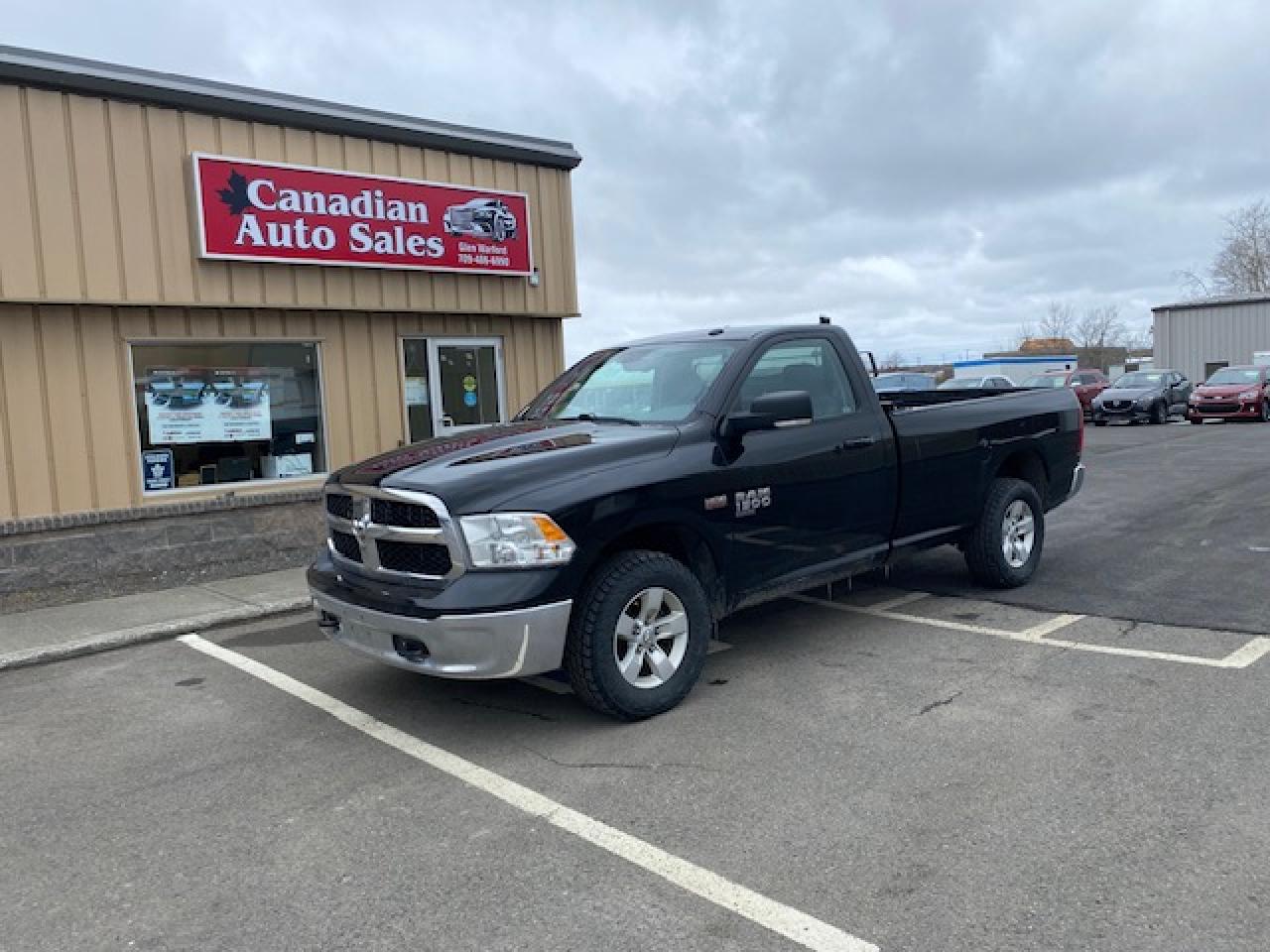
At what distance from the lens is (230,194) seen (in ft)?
29.4

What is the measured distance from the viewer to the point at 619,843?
11.9 feet

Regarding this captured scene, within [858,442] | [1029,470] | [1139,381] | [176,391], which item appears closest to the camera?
[858,442]

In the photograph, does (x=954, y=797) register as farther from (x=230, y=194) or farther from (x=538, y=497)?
(x=230, y=194)

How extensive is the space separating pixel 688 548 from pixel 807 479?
3.11 ft

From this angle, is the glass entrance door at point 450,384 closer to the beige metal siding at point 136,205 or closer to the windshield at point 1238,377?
the beige metal siding at point 136,205

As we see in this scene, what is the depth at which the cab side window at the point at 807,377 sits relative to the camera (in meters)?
5.70

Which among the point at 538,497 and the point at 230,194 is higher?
the point at 230,194

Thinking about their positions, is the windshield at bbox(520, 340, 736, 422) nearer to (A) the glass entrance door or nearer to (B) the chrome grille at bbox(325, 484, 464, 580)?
(B) the chrome grille at bbox(325, 484, 464, 580)

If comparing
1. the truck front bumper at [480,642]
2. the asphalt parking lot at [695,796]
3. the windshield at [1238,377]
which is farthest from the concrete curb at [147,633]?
the windshield at [1238,377]

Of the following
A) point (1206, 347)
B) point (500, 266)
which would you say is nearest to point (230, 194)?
point (500, 266)

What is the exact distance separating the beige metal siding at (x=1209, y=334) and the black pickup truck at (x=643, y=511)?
125 ft

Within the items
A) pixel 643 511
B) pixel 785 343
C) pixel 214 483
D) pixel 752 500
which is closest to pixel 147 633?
pixel 214 483

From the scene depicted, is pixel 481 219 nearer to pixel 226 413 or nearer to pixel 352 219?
pixel 352 219

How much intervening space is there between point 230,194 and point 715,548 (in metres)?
6.27
